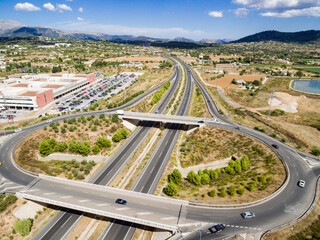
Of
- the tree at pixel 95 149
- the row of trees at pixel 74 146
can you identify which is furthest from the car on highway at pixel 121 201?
the row of trees at pixel 74 146

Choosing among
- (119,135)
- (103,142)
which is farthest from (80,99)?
(103,142)

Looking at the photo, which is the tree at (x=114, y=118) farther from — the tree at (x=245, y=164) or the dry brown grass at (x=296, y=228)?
the dry brown grass at (x=296, y=228)

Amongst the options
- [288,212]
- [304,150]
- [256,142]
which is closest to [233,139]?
[256,142]

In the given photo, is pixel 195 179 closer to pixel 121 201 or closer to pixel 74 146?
pixel 121 201

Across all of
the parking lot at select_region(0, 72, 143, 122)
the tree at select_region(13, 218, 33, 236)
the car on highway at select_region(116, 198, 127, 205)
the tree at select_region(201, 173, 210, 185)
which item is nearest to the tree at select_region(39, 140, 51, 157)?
the tree at select_region(13, 218, 33, 236)

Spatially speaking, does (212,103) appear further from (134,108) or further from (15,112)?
(15,112)

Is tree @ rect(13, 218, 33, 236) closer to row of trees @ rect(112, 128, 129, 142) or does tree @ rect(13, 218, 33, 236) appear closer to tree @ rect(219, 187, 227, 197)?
row of trees @ rect(112, 128, 129, 142)
